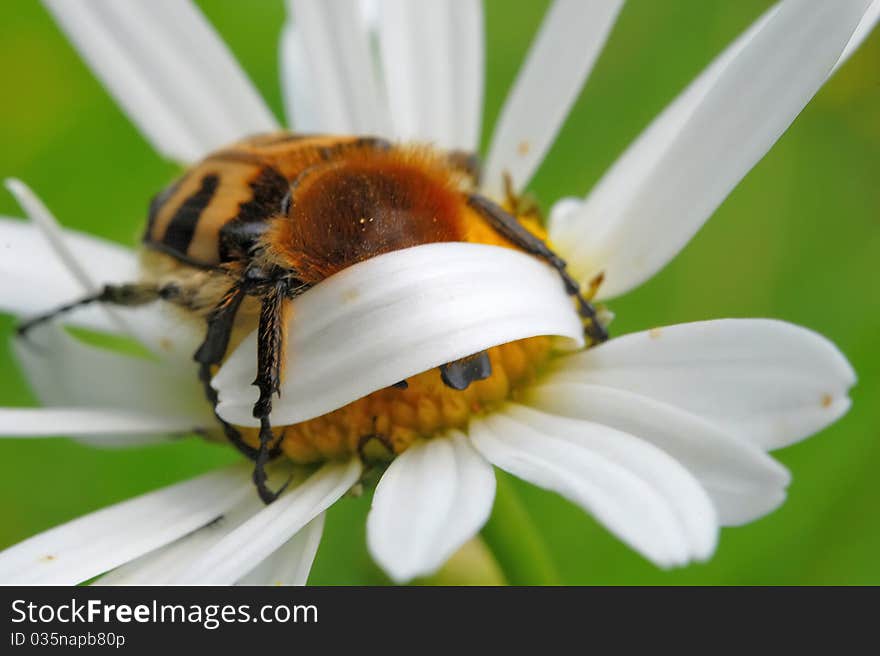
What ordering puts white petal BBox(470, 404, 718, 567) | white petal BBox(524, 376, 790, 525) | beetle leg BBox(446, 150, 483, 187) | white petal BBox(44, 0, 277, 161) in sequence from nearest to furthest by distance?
white petal BBox(470, 404, 718, 567) → white petal BBox(524, 376, 790, 525) → beetle leg BBox(446, 150, 483, 187) → white petal BBox(44, 0, 277, 161)

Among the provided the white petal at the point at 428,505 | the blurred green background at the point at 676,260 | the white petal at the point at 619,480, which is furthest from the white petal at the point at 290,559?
the blurred green background at the point at 676,260

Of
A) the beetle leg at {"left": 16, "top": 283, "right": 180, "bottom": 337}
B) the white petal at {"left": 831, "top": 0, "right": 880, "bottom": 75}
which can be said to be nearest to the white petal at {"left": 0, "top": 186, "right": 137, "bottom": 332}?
the beetle leg at {"left": 16, "top": 283, "right": 180, "bottom": 337}

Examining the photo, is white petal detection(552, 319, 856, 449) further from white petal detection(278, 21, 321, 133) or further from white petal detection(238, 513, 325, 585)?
white petal detection(278, 21, 321, 133)

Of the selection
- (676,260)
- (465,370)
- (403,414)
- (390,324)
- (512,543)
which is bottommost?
(676,260)

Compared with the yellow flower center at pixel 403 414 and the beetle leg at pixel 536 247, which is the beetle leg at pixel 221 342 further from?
the beetle leg at pixel 536 247

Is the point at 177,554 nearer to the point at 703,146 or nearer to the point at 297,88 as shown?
the point at 703,146

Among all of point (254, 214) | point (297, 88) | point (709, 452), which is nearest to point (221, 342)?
point (254, 214)
